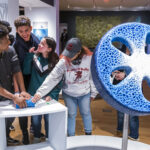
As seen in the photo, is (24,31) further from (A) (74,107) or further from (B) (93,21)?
(B) (93,21)

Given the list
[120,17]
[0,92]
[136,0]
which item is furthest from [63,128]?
[120,17]

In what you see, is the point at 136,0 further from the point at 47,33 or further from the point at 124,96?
the point at 124,96

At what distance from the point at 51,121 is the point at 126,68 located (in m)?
1.01

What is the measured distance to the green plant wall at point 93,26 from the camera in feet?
34.9

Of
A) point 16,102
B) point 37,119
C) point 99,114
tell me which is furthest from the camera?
point 99,114

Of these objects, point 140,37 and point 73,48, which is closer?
point 140,37

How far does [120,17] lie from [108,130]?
851 cm

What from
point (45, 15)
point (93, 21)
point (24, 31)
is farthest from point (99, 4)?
point (24, 31)

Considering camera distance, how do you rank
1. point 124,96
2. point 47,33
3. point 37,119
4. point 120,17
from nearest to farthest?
point 124,96, point 37,119, point 47,33, point 120,17

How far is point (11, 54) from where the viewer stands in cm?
183

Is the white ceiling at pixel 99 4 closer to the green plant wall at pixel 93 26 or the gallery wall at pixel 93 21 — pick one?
the gallery wall at pixel 93 21

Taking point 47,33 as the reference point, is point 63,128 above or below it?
below

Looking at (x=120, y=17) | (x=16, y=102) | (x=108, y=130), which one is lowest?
(x=108, y=130)

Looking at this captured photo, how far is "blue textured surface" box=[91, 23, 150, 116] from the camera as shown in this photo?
84 centimetres
